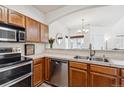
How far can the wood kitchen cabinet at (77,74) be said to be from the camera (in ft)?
7.33

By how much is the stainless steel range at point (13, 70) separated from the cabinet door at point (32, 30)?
0.62 metres

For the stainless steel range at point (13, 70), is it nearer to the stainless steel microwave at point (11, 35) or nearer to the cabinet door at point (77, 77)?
the stainless steel microwave at point (11, 35)

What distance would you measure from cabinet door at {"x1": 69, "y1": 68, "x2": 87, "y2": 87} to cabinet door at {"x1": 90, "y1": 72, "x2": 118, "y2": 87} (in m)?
0.18

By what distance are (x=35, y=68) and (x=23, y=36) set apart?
2.67 ft

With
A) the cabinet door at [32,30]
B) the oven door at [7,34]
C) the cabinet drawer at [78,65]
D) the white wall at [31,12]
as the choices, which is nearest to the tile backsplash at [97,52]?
the cabinet drawer at [78,65]

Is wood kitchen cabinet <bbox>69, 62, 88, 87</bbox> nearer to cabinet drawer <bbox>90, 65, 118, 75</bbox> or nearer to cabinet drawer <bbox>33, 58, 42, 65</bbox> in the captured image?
cabinet drawer <bbox>90, 65, 118, 75</bbox>

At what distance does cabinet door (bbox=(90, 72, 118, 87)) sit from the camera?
71.7 inches

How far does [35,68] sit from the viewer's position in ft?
8.57

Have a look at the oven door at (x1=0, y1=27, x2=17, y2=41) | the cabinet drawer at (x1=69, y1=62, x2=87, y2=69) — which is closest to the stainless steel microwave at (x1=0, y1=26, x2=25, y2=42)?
the oven door at (x1=0, y1=27, x2=17, y2=41)

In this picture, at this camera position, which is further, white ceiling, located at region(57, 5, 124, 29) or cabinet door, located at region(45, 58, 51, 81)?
white ceiling, located at region(57, 5, 124, 29)

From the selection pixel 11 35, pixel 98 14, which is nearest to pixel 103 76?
pixel 11 35

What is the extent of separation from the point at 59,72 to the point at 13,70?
3.88ft
